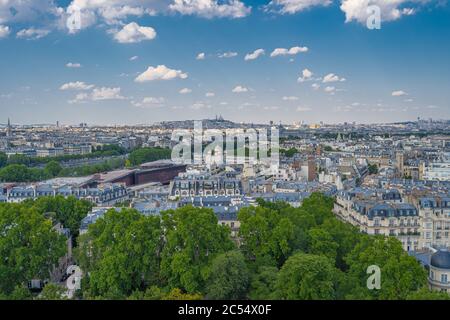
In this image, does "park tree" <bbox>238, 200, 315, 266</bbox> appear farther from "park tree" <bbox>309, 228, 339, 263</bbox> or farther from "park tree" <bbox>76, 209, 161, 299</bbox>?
"park tree" <bbox>76, 209, 161, 299</bbox>

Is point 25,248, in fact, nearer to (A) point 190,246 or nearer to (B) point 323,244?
(A) point 190,246

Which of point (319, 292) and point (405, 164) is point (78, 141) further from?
point (319, 292)

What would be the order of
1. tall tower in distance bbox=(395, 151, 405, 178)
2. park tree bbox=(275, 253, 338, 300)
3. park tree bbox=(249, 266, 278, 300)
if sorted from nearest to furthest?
park tree bbox=(275, 253, 338, 300), park tree bbox=(249, 266, 278, 300), tall tower in distance bbox=(395, 151, 405, 178)

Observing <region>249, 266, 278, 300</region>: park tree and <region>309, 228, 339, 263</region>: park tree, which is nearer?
<region>249, 266, 278, 300</region>: park tree

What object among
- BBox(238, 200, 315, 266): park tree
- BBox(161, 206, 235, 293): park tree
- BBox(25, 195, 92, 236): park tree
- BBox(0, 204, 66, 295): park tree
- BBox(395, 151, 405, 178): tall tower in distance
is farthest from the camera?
BBox(395, 151, 405, 178): tall tower in distance

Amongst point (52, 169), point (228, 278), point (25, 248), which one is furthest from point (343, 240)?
point (52, 169)

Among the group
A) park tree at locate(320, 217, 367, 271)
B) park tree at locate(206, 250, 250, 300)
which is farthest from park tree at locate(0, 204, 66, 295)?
park tree at locate(320, 217, 367, 271)

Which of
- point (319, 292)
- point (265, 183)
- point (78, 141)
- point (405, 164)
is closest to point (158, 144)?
→ point (78, 141)

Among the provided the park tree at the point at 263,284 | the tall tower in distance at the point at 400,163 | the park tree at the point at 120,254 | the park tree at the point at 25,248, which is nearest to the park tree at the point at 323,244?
the park tree at the point at 263,284
